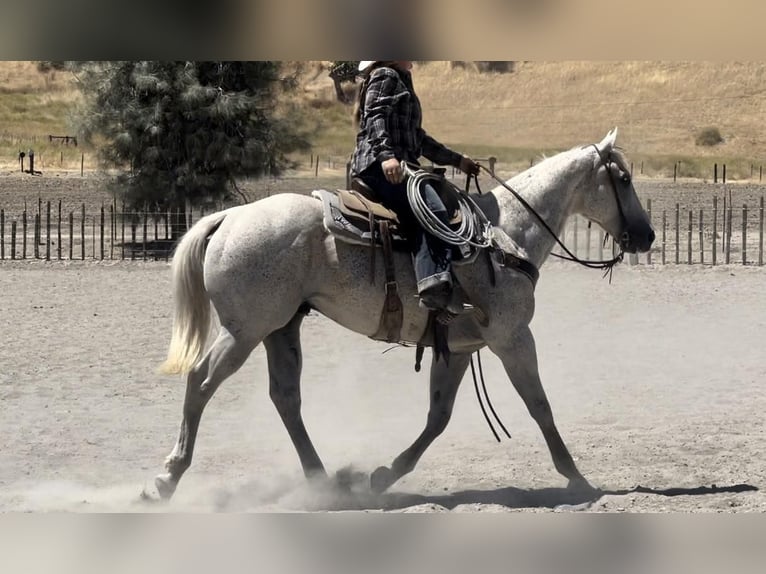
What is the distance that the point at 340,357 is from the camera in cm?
1109

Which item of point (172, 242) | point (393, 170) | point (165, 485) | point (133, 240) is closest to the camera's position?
point (393, 170)

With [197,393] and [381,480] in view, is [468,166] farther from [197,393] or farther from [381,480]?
[197,393]

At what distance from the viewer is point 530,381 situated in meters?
6.28

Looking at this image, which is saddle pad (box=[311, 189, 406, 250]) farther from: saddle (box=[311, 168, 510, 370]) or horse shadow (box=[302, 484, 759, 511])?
horse shadow (box=[302, 484, 759, 511])

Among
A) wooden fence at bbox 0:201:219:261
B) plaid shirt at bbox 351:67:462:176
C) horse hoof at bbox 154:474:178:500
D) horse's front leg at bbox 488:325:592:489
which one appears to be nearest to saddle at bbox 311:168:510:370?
plaid shirt at bbox 351:67:462:176

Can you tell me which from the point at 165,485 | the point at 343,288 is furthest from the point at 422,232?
the point at 165,485

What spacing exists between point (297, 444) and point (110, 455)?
158 centimetres

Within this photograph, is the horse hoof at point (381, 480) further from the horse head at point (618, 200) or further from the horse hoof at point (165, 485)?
the horse head at point (618, 200)

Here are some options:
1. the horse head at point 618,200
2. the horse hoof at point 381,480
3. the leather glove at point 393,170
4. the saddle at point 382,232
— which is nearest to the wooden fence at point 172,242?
the horse head at point 618,200

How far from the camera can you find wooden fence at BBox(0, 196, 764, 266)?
64.5 feet

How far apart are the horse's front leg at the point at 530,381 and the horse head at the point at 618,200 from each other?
85 cm

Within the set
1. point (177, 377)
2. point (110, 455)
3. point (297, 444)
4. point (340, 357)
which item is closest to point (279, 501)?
point (297, 444)

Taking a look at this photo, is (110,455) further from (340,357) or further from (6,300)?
(6,300)

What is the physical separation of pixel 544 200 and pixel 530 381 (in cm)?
105
